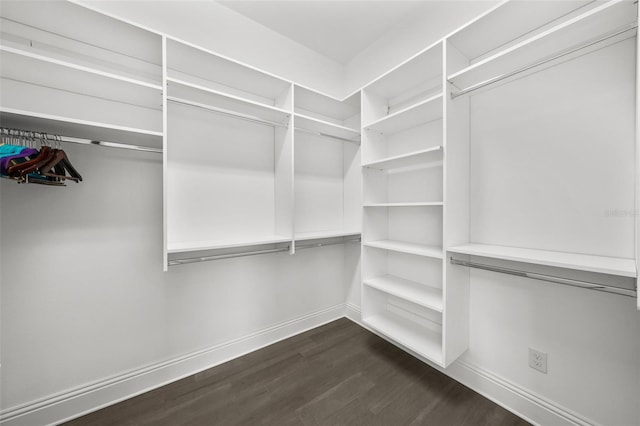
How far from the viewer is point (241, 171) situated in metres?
2.18

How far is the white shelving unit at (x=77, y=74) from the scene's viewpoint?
127cm

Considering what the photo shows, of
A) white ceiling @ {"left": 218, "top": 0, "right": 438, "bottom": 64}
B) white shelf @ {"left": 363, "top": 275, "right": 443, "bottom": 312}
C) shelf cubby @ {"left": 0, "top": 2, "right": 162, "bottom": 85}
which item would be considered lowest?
white shelf @ {"left": 363, "top": 275, "right": 443, "bottom": 312}

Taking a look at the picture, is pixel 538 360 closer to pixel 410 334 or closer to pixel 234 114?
pixel 410 334

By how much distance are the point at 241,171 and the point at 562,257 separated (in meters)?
2.32

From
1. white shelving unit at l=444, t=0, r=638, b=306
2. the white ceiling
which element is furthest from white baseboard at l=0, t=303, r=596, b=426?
the white ceiling

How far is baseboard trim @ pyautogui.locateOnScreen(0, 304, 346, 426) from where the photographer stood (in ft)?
4.74

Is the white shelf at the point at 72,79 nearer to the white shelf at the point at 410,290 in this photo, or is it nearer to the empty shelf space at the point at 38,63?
the empty shelf space at the point at 38,63

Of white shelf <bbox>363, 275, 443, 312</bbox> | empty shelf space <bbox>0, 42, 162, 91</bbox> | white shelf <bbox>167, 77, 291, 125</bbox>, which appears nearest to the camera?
empty shelf space <bbox>0, 42, 162, 91</bbox>

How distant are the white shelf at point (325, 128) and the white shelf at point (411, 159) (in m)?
0.49

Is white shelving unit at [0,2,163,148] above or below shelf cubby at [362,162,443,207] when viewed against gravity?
above

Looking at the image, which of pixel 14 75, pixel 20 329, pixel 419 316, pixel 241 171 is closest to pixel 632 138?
pixel 419 316

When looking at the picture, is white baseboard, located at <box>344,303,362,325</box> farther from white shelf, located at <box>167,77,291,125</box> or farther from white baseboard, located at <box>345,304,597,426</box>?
white shelf, located at <box>167,77,291,125</box>

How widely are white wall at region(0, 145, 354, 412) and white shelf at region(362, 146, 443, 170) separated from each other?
161 centimetres

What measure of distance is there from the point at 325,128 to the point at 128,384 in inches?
105
